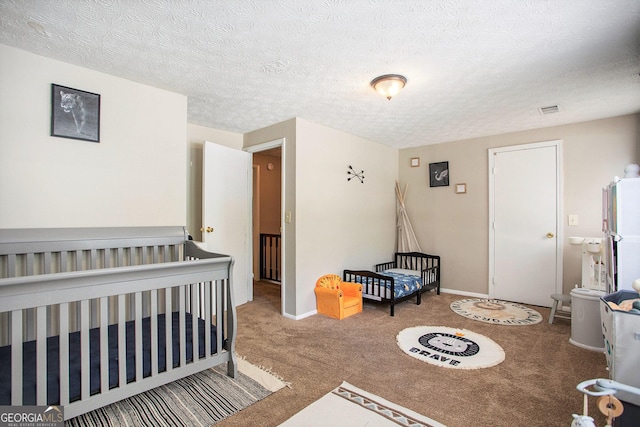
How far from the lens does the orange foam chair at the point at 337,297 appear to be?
340 centimetres

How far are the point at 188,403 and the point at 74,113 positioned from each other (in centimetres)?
210

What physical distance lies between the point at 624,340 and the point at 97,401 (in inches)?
98.9

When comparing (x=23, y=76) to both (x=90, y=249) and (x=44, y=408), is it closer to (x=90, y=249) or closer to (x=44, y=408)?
(x=90, y=249)

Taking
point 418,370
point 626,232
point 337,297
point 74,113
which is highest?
point 74,113

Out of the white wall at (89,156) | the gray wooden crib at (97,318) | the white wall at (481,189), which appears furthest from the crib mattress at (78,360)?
the white wall at (481,189)

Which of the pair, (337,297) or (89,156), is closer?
(89,156)

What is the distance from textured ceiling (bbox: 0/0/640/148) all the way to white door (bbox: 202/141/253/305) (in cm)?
69

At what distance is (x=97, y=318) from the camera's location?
7.54ft

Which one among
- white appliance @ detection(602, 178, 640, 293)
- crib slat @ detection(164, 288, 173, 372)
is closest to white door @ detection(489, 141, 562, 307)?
white appliance @ detection(602, 178, 640, 293)

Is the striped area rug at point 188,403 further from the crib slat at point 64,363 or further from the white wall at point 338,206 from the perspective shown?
the white wall at point 338,206

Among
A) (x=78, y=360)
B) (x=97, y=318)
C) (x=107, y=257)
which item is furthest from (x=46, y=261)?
(x=78, y=360)

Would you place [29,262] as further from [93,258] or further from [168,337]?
[168,337]

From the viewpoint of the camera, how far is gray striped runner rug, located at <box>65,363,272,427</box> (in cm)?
170

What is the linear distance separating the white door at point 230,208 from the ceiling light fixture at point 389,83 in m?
1.99
